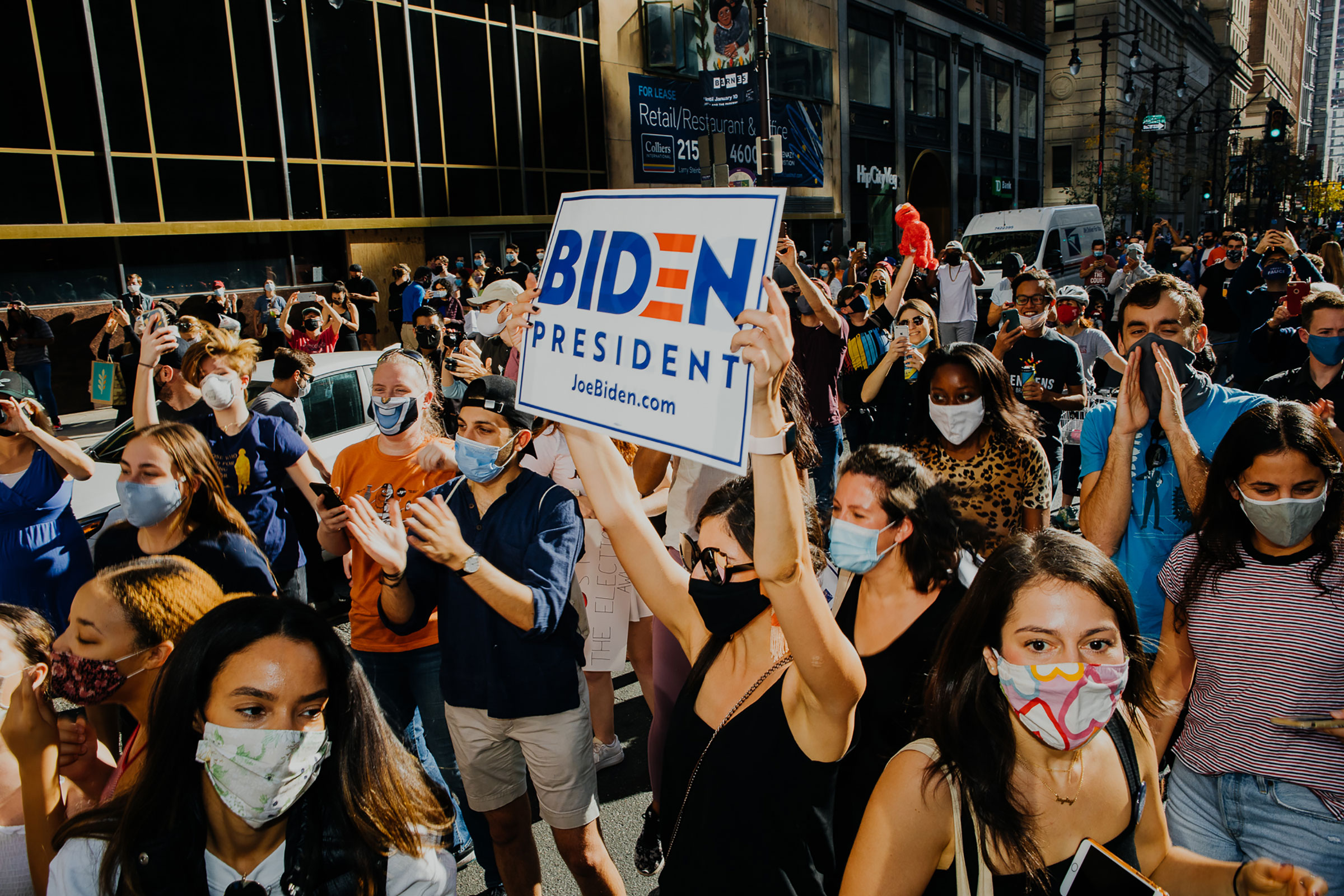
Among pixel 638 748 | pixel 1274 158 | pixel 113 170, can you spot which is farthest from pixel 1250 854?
pixel 1274 158

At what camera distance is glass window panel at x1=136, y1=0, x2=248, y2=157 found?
1469 cm

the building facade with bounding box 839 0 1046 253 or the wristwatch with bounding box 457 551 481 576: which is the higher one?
the building facade with bounding box 839 0 1046 253

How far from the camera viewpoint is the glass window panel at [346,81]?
16.8 metres

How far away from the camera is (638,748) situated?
4.44 metres

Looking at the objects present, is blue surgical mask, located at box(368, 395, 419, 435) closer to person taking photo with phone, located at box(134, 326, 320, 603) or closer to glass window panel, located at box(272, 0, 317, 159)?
person taking photo with phone, located at box(134, 326, 320, 603)

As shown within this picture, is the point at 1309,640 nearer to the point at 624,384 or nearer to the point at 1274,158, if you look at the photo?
the point at 624,384

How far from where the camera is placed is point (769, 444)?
1854 millimetres

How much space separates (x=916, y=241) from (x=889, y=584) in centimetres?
534

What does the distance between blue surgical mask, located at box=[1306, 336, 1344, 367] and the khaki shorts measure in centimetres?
379

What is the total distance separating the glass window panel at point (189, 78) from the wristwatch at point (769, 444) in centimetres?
1645

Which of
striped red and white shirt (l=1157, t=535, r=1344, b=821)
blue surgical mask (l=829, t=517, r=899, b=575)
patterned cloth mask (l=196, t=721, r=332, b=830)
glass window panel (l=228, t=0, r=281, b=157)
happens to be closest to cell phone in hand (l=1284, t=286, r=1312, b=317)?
striped red and white shirt (l=1157, t=535, r=1344, b=821)

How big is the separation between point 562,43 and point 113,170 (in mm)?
10754

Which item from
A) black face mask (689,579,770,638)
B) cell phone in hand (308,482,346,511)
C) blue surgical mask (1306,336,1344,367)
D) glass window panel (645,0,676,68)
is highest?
glass window panel (645,0,676,68)

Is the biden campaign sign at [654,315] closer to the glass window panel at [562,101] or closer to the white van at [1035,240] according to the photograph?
the white van at [1035,240]
